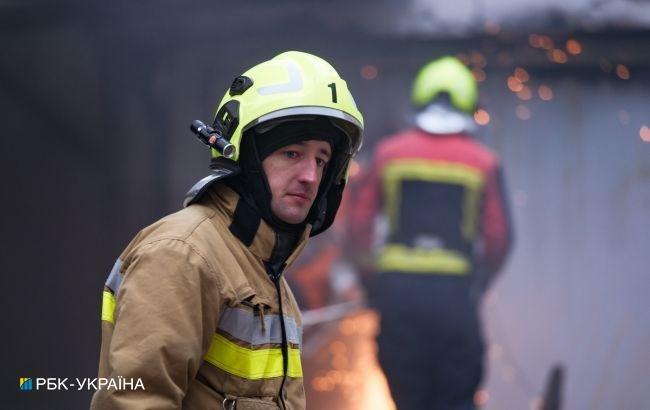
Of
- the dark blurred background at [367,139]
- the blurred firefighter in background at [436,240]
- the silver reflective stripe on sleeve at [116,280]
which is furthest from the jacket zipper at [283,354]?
the dark blurred background at [367,139]

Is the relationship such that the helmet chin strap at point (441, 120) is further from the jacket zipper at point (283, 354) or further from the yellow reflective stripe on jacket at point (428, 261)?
the jacket zipper at point (283, 354)

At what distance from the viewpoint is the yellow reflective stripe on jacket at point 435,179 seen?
4336mm

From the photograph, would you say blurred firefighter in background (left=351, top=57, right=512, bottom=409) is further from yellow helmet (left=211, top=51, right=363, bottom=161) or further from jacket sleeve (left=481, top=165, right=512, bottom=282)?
yellow helmet (left=211, top=51, right=363, bottom=161)

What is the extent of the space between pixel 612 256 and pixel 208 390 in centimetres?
323

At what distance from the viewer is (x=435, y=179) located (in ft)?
14.2

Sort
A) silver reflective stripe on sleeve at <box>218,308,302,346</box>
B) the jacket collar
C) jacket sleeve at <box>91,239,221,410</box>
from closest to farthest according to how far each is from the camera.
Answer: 1. jacket sleeve at <box>91,239,221,410</box>
2. silver reflective stripe on sleeve at <box>218,308,302,346</box>
3. the jacket collar

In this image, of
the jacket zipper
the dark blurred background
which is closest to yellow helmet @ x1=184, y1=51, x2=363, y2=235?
the jacket zipper

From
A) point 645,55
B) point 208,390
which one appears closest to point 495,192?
point 645,55

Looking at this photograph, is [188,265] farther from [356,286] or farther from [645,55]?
[645,55]

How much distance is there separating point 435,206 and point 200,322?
273cm

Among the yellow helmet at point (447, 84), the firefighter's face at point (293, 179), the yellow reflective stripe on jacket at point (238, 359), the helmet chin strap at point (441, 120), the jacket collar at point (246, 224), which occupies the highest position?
the yellow helmet at point (447, 84)

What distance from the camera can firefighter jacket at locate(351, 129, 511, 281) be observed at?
4320 mm

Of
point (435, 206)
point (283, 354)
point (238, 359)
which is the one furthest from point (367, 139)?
point (238, 359)

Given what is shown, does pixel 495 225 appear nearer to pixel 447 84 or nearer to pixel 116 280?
pixel 447 84
